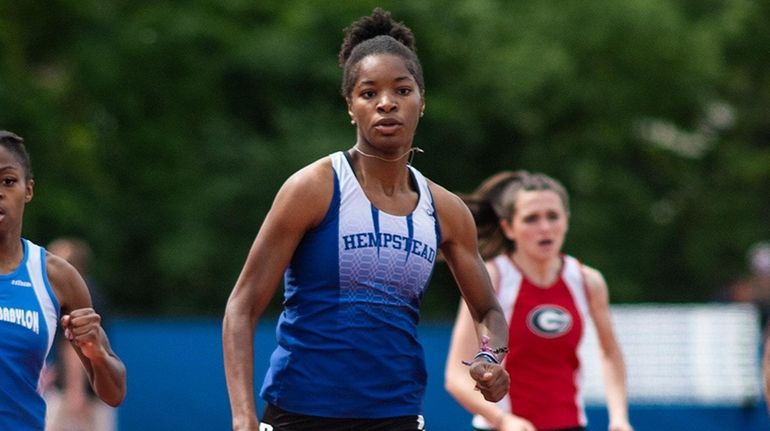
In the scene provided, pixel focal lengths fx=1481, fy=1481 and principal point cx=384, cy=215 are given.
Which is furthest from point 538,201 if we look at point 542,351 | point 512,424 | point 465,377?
point 512,424

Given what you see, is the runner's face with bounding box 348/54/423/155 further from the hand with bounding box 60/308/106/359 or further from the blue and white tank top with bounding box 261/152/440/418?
the hand with bounding box 60/308/106/359

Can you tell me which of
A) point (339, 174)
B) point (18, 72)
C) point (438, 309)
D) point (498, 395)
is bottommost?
point (498, 395)

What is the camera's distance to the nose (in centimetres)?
452

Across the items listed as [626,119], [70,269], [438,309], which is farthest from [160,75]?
[70,269]

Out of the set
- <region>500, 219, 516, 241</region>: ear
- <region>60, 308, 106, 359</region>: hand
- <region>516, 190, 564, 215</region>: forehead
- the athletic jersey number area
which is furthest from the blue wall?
<region>60, 308, 106, 359</region>: hand

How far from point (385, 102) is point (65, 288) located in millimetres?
1224

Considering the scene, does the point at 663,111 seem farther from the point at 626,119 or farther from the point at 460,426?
the point at 460,426

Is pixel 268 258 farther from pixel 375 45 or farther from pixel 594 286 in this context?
pixel 594 286

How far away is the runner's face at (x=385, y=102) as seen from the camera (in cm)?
454

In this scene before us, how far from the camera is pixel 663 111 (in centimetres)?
1994

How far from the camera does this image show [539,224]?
7180 millimetres

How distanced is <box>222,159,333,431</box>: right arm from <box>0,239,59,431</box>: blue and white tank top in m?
0.67

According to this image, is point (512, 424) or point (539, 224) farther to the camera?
point (539, 224)

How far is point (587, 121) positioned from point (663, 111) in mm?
1053
